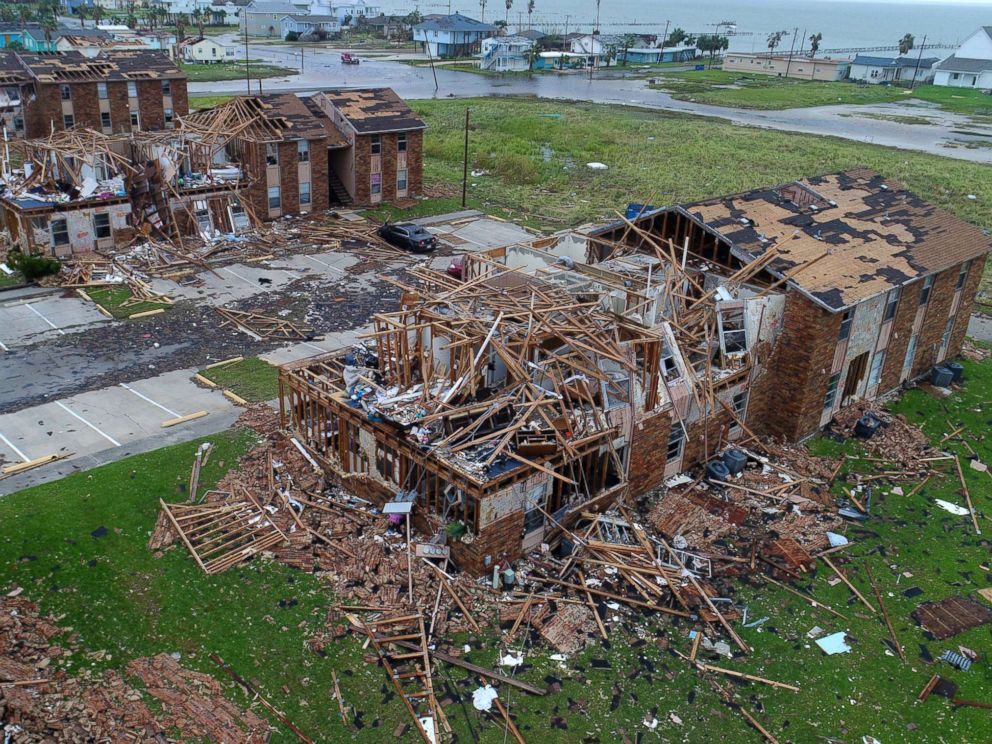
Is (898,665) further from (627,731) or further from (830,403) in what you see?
(830,403)

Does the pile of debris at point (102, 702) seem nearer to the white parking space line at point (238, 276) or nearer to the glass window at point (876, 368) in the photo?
the glass window at point (876, 368)

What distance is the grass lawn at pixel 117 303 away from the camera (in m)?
33.2

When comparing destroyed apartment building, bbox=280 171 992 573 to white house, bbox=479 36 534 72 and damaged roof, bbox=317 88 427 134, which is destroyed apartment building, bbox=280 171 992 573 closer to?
damaged roof, bbox=317 88 427 134

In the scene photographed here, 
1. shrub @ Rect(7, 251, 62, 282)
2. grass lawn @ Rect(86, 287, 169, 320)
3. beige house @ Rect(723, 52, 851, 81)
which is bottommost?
grass lawn @ Rect(86, 287, 169, 320)

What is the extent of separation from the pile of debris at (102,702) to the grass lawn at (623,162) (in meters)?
36.5

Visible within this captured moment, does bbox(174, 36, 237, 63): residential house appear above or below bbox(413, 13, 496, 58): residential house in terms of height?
below

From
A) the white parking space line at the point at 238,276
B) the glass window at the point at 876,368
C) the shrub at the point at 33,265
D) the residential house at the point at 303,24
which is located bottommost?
the white parking space line at the point at 238,276

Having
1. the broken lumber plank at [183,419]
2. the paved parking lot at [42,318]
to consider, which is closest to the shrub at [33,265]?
the paved parking lot at [42,318]

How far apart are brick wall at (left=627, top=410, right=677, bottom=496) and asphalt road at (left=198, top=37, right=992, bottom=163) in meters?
70.9

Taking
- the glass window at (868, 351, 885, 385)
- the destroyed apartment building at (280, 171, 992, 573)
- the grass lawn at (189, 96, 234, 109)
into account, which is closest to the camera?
the destroyed apartment building at (280, 171, 992, 573)

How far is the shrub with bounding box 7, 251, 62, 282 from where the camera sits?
116 feet

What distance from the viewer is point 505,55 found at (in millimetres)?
131625

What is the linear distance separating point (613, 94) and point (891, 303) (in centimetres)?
9158

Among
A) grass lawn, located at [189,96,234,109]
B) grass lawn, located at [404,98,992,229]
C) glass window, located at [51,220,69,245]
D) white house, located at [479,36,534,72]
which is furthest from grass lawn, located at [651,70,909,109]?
glass window, located at [51,220,69,245]
